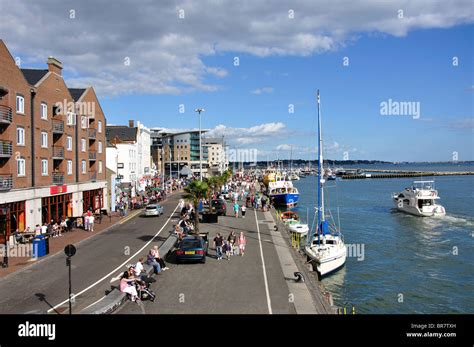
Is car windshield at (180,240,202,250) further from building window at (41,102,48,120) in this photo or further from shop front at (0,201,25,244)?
building window at (41,102,48,120)

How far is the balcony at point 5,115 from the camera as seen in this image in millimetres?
29180

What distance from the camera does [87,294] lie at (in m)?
16.9

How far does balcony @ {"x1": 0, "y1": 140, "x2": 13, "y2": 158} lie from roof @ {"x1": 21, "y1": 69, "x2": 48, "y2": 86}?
7332 mm

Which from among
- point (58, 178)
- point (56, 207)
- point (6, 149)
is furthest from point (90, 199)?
point (6, 149)

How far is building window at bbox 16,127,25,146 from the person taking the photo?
31312 mm

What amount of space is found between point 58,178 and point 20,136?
6.62 m

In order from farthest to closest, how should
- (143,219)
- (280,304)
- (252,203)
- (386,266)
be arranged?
(252,203) < (143,219) < (386,266) < (280,304)

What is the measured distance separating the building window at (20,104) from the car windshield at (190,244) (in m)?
17.6

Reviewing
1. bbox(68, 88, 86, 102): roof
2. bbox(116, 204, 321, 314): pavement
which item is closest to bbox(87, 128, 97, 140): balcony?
bbox(68, 88, 86, 102): roof

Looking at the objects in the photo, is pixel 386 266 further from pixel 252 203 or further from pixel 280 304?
pixel 252 203

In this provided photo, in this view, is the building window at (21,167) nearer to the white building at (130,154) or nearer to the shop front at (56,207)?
the shop front at (56,207)

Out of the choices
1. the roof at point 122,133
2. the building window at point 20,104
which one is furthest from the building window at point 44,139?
the roof at point 122,133
